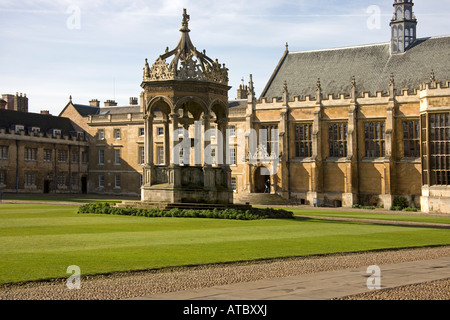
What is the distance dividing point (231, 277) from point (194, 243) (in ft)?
19.9

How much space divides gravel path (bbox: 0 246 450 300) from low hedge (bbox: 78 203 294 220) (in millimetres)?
14095

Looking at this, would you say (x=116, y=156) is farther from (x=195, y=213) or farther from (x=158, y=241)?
(x=158, y=241)

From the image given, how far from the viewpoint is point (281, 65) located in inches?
2724

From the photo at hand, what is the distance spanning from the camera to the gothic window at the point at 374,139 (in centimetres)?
5881

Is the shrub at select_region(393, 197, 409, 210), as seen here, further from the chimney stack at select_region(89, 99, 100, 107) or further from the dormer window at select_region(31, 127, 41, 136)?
the chimney stack at select_region(89, 99, 100, 107)

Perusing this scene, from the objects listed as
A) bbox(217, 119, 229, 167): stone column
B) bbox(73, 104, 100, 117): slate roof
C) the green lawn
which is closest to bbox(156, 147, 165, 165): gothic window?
bbox(73, 104, 100, 117): slate roof

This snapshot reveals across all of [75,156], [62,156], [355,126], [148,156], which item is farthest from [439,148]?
[75,156]

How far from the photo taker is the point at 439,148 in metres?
52.2

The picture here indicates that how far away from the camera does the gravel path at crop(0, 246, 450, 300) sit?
38.4 feet

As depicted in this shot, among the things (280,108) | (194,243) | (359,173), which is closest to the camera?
(194,243)

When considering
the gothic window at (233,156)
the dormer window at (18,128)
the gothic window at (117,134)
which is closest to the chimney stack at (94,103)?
the gothic window at (117,134)

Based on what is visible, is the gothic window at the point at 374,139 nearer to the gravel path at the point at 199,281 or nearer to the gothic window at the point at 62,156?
the gothic window at the point at 62,156

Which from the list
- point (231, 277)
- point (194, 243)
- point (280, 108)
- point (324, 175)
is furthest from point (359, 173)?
point (231, 277)

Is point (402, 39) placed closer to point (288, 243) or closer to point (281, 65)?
point (281, 65)
